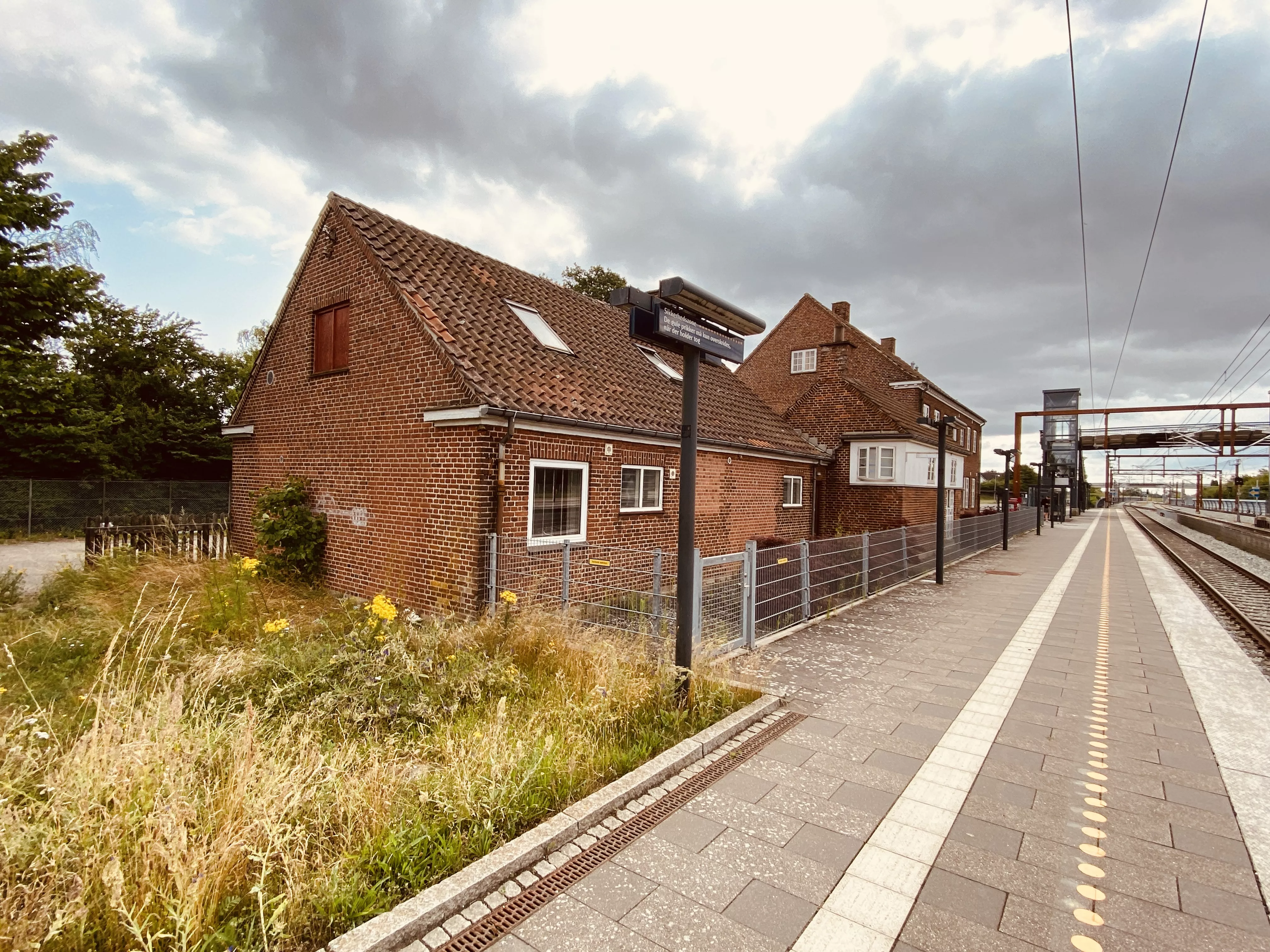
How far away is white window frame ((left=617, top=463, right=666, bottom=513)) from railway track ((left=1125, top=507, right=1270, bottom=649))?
8953 mm

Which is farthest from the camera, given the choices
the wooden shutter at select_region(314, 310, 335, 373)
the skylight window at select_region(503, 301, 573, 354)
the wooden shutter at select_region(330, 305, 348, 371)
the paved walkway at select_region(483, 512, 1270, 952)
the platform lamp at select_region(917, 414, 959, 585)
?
the platform lamp at select_region(917, 414, 959, 585)

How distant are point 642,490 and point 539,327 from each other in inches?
150

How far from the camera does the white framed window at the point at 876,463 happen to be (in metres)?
18.8

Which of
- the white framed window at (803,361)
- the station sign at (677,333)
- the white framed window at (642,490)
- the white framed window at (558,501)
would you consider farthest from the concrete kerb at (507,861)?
the white framed window at (803,361)

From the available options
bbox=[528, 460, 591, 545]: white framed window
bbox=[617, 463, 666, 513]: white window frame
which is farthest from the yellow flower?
bbox=[617, 463, 666, 513]: white window frame

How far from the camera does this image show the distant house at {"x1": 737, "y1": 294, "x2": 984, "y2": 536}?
18.9 meters

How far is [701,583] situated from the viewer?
6.10 meters

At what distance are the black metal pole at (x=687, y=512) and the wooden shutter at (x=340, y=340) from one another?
7832mm

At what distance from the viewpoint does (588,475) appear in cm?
958

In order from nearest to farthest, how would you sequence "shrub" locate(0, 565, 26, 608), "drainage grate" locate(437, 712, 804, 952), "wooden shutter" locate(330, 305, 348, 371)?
"drainage grate" locate(437, 712, 804, 952) < "shrub" locate(0, 565, 26, 608) < "wooden shutter" locate(330, 305, 348, 371)

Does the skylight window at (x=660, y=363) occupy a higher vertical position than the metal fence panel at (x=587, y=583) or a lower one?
higher

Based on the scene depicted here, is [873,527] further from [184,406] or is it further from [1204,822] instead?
[184,406]

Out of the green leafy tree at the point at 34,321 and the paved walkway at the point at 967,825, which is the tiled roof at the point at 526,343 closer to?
the paved walkway at the point at 967,825

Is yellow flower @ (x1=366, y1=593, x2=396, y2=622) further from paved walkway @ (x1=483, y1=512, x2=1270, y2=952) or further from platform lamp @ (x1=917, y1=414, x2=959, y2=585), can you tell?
platform lamp @ (x1=917, y1=414, x2=959, y2=585)
